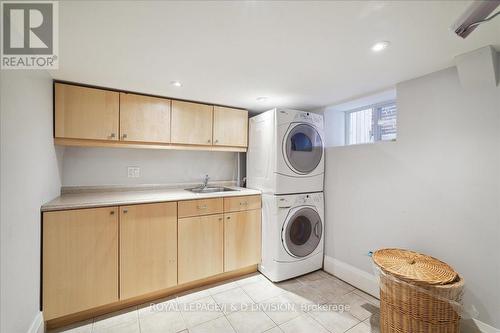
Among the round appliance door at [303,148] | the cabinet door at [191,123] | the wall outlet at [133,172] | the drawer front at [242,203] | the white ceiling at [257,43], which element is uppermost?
the white ceiling at [257,43]

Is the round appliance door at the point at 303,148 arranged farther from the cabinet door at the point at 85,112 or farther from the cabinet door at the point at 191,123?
the cabinet door at the point at 85,112

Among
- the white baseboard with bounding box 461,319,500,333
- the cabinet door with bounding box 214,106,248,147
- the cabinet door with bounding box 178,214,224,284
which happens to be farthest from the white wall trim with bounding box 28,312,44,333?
the white baseboard with bounding box 461,319,500,333

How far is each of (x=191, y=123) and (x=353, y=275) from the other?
8.03 ft

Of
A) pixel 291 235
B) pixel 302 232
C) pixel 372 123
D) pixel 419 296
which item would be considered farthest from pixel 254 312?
pixel 372 123

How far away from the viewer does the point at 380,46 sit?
4.35ft

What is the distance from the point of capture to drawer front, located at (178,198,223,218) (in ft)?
6.83

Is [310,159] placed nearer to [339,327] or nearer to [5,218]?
[339,327]

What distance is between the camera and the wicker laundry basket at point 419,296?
1.31 m

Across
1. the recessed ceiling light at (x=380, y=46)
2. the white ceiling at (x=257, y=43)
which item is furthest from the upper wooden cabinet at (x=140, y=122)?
the recessed ceiling light at (x=380, y=46)

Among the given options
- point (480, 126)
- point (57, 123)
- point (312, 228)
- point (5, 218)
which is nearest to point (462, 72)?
point (480, 126)

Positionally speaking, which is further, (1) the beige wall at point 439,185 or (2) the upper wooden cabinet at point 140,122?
(2) the upper wooden cabinet at point 140,122

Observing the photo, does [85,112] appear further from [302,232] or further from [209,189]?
[302,232]

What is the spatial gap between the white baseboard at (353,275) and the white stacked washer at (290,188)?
13 cm

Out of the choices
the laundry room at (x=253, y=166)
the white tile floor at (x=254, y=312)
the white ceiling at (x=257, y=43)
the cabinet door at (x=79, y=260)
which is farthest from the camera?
the white tile floor at (x=254, y=312)
